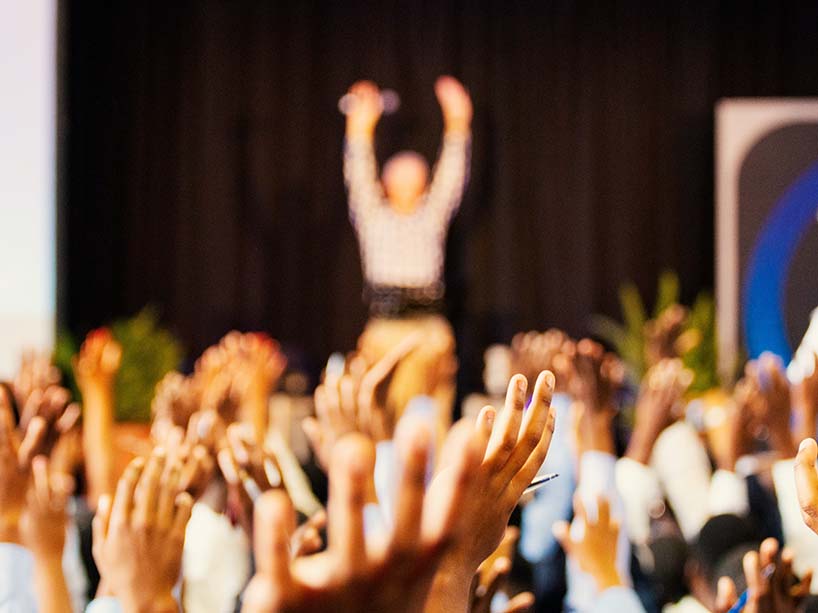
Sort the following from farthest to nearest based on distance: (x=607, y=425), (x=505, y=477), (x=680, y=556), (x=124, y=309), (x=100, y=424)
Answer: (x=124, y=309) < (x=100, y=424) < (x=607, y=425) < (x=680, y=556) < (x=505, y=477)

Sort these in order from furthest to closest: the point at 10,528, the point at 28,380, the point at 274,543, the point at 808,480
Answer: the point at 28,380, the point at 10,528, the point at 808,480, the point at 274,543

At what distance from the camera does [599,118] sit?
634 centimetres

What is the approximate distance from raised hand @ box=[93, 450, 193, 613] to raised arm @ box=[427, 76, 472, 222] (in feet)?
16.4

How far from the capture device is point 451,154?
6.12 metres

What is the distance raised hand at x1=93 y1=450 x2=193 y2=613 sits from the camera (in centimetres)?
114

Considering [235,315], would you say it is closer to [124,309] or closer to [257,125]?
[124,309]

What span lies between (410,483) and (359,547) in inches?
2.1

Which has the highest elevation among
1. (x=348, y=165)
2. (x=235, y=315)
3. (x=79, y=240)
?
(x=348, y=165)

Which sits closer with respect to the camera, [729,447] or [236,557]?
[236,557]

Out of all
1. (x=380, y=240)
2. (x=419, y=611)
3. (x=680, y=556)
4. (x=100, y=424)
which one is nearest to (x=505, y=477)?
(x=419, y=611)

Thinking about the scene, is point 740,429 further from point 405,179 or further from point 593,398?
point 405,179

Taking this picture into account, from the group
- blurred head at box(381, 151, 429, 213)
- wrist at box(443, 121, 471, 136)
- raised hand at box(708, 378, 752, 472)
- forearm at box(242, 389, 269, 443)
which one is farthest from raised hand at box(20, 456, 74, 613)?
wrist at box(443, 121, 471, 136)

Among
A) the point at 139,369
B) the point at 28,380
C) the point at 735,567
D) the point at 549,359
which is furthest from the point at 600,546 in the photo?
the point at 139,369

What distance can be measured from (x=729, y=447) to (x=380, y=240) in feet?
12.6
